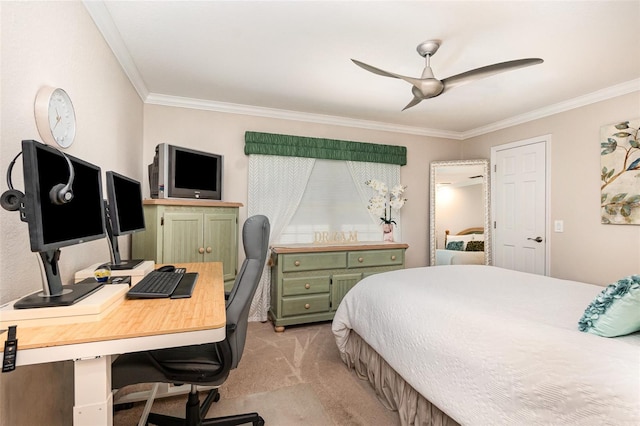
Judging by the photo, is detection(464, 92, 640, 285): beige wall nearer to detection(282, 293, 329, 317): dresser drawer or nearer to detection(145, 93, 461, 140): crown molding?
detection(145, 93, 461, 140): crown molding

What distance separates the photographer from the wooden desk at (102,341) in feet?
2.65

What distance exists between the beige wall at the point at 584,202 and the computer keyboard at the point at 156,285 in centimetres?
370

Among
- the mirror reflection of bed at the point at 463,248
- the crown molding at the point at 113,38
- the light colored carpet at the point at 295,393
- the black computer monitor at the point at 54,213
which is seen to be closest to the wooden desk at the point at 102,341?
the black computer monitor at the point at 54,213

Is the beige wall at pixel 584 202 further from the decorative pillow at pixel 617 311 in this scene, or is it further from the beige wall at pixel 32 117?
the beige wall at pixel 32 117

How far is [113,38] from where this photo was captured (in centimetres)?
202

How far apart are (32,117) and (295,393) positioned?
2064mm

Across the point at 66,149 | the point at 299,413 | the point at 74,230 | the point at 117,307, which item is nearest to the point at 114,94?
the point at 66,149

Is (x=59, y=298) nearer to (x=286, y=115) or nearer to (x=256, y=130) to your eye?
(x=256, y=130)

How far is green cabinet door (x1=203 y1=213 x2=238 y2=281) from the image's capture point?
8.68 feet

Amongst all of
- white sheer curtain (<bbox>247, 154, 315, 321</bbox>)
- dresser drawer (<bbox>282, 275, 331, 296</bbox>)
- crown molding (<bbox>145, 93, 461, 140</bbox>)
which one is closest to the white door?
crown molding (<bbox>145, 93, 461, 140</bbox>)

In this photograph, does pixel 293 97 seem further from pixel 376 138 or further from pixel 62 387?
pixel 62 387

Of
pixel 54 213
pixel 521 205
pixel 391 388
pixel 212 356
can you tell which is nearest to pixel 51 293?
pixel 54 213

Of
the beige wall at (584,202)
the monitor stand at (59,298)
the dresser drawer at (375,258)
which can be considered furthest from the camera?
the dresser drawer at (375,258)

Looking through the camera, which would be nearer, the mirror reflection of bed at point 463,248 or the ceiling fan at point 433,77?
the ceiling fan at point 433,77
